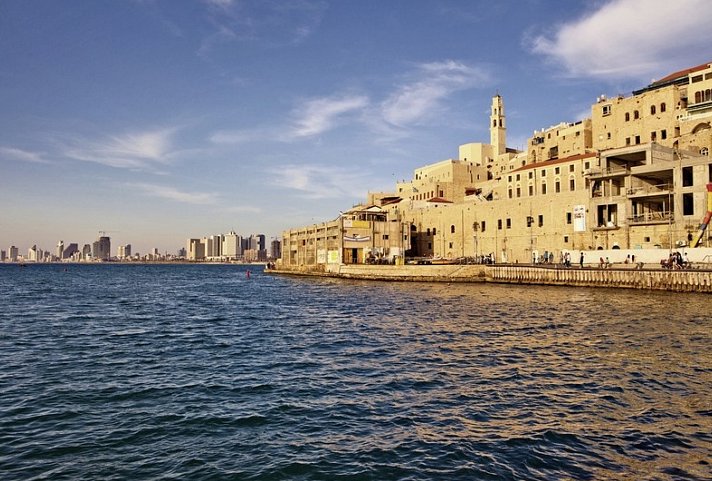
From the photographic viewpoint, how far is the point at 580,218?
6531 centimetres

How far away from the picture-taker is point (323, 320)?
32594mm

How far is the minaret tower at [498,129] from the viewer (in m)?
123

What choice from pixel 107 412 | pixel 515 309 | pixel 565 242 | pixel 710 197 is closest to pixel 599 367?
pixel 107 412

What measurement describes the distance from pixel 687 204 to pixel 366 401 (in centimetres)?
5456

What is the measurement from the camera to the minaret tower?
123000 mm

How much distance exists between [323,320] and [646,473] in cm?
2455

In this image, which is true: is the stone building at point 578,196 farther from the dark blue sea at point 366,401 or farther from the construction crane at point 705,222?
the dark blue sea at point 366,401

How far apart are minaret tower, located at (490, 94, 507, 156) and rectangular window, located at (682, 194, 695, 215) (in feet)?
227

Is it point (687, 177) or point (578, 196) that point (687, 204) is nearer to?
point (687, 177)

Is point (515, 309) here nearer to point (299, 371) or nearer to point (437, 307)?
point (437, 307)

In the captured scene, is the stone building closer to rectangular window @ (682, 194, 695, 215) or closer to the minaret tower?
rectangular window @ (682, 194, 695, 215)

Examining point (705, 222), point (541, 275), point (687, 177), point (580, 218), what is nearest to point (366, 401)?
point (541, 275)

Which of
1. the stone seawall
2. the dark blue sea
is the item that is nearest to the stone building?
the stone seawall

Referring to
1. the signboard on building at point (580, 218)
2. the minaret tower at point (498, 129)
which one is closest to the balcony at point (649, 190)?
the signboard on building at point (580, 218)
